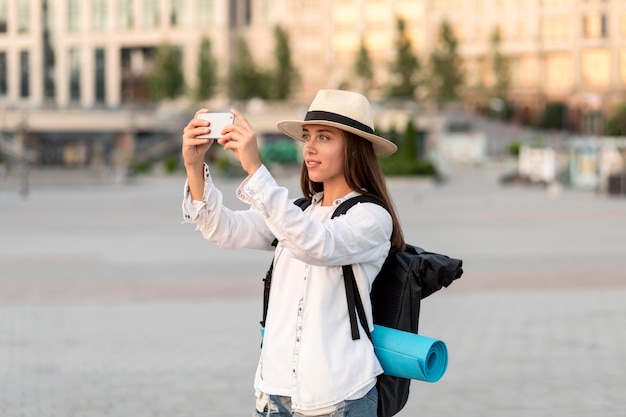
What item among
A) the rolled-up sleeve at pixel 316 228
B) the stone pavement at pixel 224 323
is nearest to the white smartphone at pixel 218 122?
the rolled-up sleeve at pixel 316 228

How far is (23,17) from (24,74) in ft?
21.5

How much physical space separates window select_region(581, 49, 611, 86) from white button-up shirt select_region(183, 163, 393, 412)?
9486cm

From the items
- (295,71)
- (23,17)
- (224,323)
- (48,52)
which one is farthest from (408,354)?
(48,52)

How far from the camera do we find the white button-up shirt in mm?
3291

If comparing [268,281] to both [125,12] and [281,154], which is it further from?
[125,12]

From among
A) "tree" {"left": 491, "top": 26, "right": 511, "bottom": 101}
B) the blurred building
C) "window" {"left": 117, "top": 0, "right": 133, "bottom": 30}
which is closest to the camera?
"tree" {"left": 491, "top": 26, "right": 511, "bottom": 101}

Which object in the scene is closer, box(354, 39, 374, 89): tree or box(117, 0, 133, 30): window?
box(354, 39, 374, 89): tree

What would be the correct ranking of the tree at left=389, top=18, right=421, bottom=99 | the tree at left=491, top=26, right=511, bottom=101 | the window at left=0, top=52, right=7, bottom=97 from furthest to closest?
the window at left=0, top=52, right=7, bottom=97
the tree at left=491, top=26, right=511, bottom=101
the tree at left=389, top=18, right=421, bottom=99

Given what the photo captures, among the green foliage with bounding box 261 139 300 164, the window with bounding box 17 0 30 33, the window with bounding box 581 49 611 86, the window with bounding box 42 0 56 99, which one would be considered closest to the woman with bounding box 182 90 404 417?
the green foliage with bounding box 261 139 300 164

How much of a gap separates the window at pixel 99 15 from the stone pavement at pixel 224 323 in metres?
91.6

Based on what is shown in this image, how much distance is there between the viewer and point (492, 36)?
9006cm

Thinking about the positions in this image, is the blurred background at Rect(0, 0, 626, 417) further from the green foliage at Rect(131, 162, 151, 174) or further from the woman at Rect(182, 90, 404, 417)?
the woman at Rect(182, 90, 404, 417)

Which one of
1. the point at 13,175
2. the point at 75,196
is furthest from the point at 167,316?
the point at 13,175

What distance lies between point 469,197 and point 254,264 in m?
20.0
